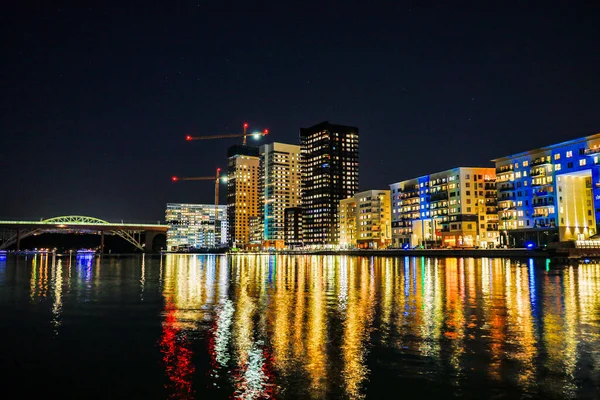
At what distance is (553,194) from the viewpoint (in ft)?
Result: 430

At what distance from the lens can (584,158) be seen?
12269cm

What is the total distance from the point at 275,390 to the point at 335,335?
23.8ft

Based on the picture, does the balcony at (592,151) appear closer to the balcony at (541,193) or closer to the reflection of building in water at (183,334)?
the balcony at (541,193)

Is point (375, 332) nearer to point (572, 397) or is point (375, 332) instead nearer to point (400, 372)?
point (400, 372)

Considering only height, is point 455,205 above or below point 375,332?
above

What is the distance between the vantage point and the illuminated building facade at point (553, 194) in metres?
124

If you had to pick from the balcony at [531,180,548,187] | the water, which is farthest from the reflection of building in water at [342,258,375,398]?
the balcony at [531,180,548,187]

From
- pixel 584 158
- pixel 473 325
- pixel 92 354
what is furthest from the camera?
pixel 584 158

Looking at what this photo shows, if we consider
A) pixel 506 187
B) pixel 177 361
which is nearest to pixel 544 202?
pixel 506 187

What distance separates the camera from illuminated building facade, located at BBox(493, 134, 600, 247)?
12388cm

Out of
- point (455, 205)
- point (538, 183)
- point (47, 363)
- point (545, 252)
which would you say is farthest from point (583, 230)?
point (47, 363)

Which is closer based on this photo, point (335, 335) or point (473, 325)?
point (335, 335)

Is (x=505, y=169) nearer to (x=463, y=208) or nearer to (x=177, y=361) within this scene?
(x=463, y=208)

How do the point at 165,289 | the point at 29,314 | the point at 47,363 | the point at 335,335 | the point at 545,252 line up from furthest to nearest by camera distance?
the point at 545,252 → the point at 165,289 → the point at 29,314 → the point at 335,335 → the point at 47,363
